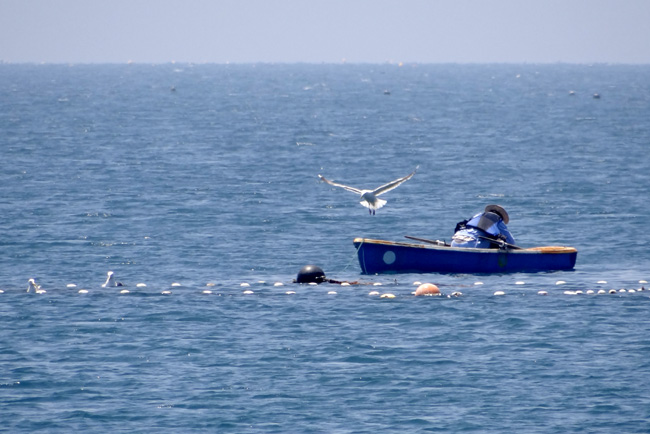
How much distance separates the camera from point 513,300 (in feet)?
106

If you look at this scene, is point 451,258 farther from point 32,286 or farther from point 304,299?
point 32,286

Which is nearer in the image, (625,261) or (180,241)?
(625,261)

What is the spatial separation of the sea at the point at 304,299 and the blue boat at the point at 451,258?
39 cm

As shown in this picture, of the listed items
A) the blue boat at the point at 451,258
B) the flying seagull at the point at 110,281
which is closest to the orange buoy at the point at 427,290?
the blue boat at the point at 451,258

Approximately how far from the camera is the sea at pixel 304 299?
2331 centimetres

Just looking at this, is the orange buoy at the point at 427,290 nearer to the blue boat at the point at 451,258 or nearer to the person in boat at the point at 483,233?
the blue boat at the point at 451,258

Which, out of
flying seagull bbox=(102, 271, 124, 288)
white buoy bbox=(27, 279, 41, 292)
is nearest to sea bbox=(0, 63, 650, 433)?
flying seagull bbox=(102, 271, 124, 288)

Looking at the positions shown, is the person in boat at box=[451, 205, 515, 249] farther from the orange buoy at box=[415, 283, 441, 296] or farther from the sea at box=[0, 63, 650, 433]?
the orange buoy at box=[415, 283, 441, 296]

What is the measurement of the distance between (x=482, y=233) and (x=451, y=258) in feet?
4.88

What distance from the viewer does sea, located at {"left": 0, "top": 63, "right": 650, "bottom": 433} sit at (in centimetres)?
2331

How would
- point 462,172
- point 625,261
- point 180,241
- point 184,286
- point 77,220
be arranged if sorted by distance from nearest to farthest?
point 184,286 → point 625,261 → point 180,241 → point 77,220 → point 462,172

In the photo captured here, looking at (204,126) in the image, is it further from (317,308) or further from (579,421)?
(579,421)

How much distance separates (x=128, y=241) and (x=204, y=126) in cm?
5796

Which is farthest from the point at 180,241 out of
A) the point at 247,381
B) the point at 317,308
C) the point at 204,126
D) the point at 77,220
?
the point at 204,126
